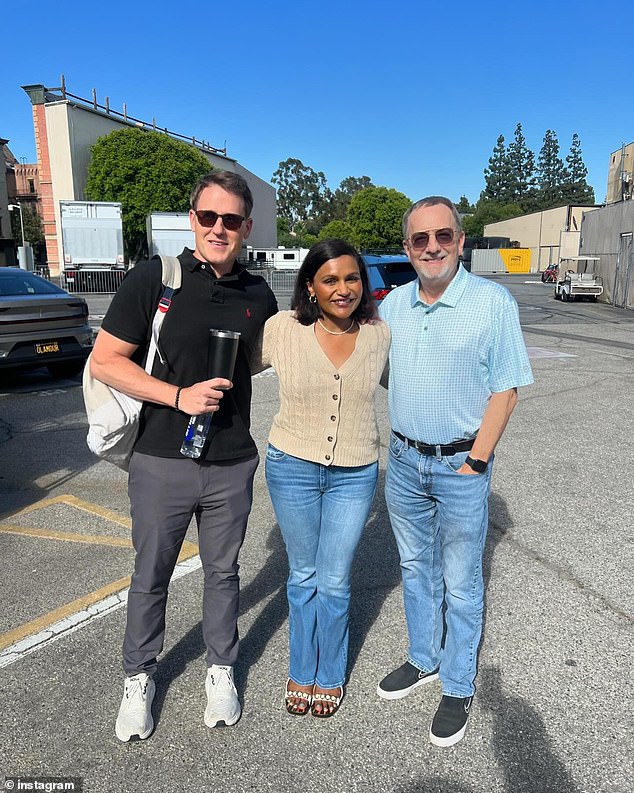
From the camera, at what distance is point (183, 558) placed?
3770 millimetres

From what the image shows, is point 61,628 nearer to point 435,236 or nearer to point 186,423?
point 186,423

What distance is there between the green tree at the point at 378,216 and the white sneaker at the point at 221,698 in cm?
6369

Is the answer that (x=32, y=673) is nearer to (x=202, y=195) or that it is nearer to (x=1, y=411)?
(x=202, y=195)

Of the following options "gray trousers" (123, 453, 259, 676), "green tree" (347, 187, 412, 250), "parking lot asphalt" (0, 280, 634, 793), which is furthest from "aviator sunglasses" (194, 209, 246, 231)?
"green tree" (347, 187, 412, 250)

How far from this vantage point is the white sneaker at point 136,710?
7.48 ft

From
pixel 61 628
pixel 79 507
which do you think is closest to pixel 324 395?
pixel 61 628

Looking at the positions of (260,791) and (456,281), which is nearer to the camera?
(260,791)

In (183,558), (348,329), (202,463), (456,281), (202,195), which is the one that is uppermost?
(202,195)

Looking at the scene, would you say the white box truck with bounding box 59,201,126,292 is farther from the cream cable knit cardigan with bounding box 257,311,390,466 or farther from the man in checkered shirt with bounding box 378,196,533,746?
the man in checkered shirt with bounding box 378,196,533,746

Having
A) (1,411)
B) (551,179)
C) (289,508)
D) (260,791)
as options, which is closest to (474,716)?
(260,791)

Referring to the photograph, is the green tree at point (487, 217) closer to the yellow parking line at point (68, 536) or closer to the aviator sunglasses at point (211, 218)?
the yellow parking line at point (68, 536)

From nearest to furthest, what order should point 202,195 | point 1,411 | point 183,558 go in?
point 202,195 → point 183,558 → point 1,411

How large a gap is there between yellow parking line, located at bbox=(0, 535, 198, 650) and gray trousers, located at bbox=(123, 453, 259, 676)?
2.92ft

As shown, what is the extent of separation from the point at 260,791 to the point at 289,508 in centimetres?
95
